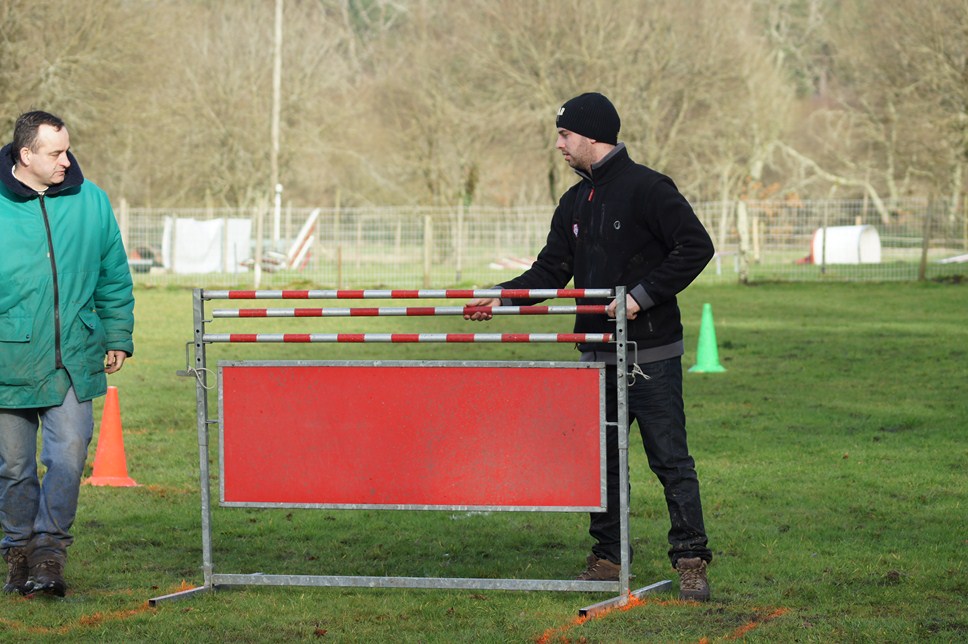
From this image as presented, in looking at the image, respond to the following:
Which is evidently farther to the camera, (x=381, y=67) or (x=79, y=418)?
(x=381, y=67)

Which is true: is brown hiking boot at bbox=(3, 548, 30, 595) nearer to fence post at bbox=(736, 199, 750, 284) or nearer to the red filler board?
the red filler board

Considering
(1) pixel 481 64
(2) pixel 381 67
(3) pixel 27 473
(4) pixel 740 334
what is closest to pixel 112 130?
(1) pixel 481 64

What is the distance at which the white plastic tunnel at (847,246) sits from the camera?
30016 millimetres

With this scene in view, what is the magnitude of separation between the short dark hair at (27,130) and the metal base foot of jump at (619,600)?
301 centimetres

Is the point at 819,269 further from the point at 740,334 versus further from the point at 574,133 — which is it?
the point at 574,133

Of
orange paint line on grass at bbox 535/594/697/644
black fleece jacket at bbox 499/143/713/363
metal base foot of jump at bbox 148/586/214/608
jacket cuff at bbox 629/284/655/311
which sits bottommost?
metal base foot of jump at bbox 148/586/214/608

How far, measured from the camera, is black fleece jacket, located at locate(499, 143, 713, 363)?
528cm

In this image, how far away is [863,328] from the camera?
18.1 metres

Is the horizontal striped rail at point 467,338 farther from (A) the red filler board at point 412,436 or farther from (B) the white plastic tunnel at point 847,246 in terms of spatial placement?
(B) the white plastic tunnel at point 847,246

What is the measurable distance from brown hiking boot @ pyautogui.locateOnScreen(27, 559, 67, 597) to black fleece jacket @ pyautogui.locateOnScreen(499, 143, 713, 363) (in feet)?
8.05

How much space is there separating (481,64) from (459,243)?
40.8 feet

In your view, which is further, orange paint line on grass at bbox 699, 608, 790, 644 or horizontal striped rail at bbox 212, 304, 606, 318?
horizontal striped rail at bbox 212, 304, 606, 318

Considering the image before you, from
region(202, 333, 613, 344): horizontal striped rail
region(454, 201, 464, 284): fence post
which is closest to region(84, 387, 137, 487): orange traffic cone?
region(202, 333, 613, 344): horizontal striped rail

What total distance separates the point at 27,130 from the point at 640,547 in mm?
3450
